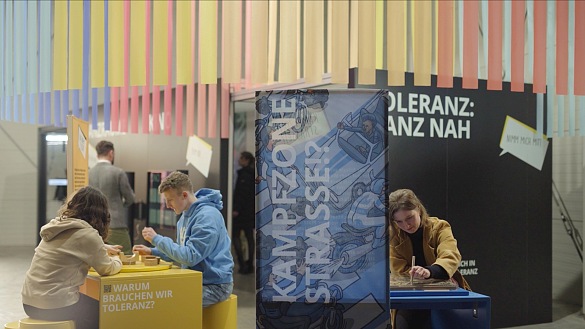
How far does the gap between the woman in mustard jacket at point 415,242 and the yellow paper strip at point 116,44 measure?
237 centimetres

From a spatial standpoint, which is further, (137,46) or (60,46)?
(60,46)

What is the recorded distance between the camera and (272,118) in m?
2.74

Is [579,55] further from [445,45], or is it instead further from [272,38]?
[272,38]

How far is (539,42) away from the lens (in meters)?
5.15

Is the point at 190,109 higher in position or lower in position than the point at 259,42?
lower

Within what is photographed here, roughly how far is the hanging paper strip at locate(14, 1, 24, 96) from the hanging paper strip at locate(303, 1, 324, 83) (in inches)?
95.9

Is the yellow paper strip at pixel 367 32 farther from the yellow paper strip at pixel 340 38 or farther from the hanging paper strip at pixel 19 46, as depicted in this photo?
the hanging paper strip at pixel 19 46

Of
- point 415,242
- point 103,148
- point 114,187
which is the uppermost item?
point 103,148

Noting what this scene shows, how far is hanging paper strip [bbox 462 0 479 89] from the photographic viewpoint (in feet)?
16.2

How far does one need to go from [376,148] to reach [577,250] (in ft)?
17.4

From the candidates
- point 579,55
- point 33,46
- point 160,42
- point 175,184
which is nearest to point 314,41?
point 160,42

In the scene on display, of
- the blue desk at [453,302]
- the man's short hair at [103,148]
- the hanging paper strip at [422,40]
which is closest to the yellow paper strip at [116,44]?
the man's short hair at [103,148]

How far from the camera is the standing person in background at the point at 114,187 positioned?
614cm

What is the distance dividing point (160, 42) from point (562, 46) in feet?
9.53
